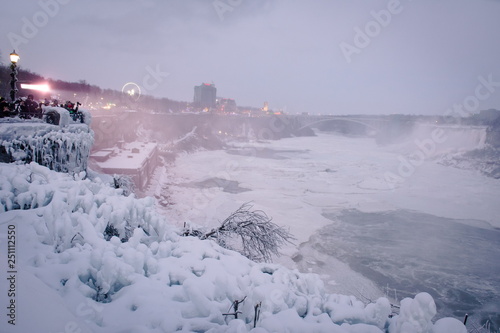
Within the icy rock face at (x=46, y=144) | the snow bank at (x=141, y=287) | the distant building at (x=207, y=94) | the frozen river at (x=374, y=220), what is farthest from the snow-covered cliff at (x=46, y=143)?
the distant building at (x=207, y=94)

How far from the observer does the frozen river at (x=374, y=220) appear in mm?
13609

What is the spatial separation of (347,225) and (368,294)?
8.59 meters

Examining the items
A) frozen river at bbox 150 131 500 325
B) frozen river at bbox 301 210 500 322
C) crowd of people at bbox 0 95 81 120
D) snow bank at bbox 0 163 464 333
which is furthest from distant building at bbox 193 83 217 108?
snow bank at bbox 0 163 464 333

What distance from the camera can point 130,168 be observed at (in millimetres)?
24891

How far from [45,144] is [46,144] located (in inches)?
1.3

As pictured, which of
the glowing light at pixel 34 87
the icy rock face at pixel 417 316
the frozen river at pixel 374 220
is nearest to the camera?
the icy rock face at pixel 417 316

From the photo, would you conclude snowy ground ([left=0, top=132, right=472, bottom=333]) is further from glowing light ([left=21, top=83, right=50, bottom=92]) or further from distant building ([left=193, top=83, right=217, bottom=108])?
distant building ([left=193, top=83, right=217, bottom=108])

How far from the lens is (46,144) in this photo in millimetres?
11086

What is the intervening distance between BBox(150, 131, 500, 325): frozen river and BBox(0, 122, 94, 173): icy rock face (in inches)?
303

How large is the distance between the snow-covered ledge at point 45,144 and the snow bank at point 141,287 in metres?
5.73

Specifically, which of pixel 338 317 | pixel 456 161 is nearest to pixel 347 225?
pixel 338 317

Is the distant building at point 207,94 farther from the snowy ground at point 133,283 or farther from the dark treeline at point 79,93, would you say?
the snowy ground at point 133,283

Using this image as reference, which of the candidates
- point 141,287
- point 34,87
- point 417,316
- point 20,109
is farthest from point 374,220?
point 34,87

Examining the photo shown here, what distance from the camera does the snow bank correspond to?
3.28 m
